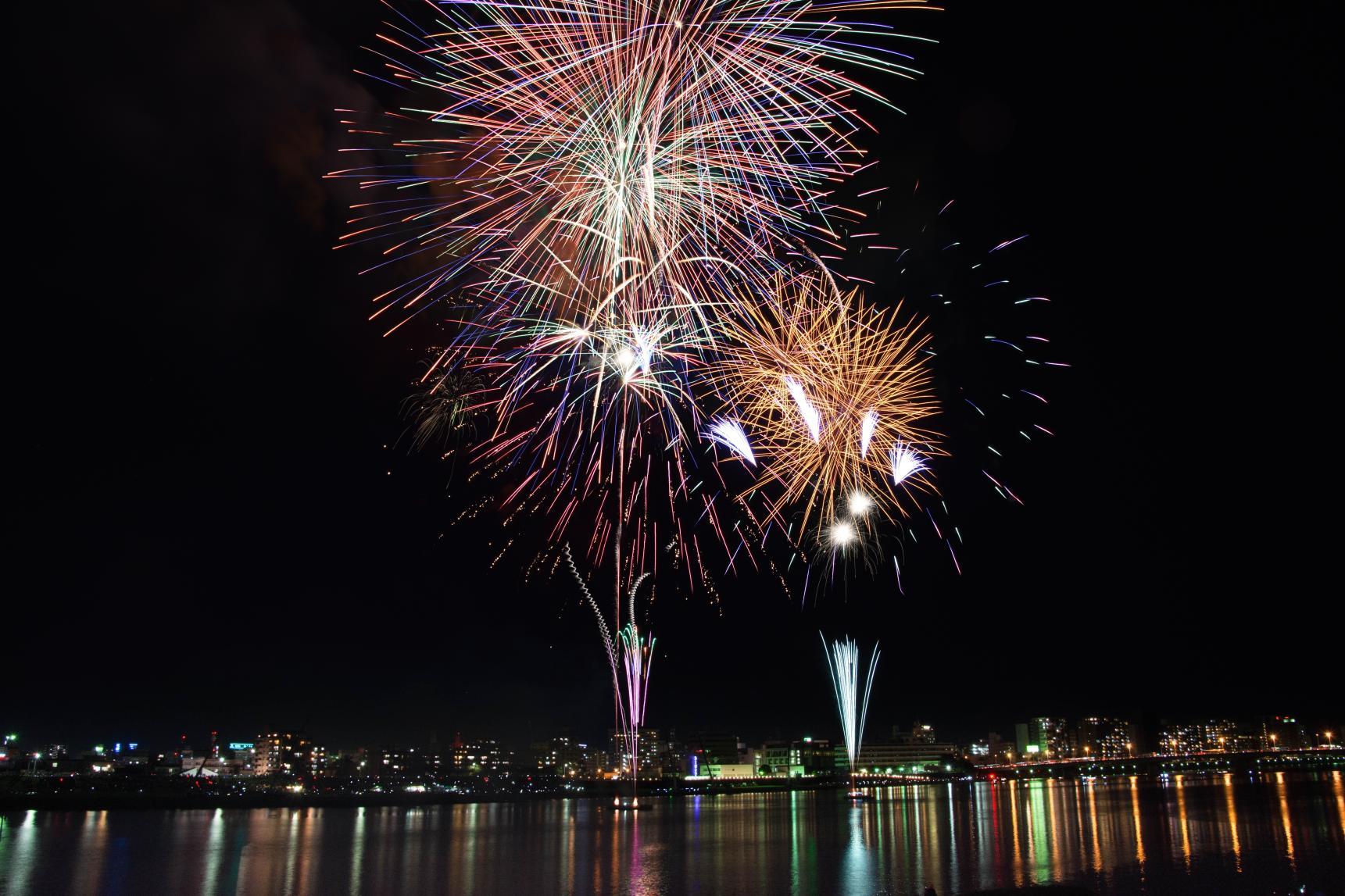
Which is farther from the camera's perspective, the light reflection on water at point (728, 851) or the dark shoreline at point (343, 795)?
the dark shoreline at point (343, 795)

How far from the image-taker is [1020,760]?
14625 cm

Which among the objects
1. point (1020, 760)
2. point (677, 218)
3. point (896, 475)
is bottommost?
point (1020, 760)

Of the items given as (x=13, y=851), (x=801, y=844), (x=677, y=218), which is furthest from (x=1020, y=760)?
(x=677, y=218)

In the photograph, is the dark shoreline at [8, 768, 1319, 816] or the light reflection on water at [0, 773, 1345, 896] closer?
the light reflection on water at [0, 773, 1345, 896]

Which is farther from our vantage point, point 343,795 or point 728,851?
point 343,795

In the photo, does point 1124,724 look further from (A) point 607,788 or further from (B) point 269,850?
(B) point 269,850

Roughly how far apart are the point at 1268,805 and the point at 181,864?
4640cm

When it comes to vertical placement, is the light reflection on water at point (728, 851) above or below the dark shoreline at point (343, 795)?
above

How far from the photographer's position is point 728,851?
97.3 feet

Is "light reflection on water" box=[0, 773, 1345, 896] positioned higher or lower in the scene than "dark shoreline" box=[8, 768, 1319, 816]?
higher

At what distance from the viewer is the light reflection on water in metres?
21.2

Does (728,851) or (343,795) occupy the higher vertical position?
(728,851)

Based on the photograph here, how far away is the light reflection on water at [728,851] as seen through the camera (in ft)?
69.5

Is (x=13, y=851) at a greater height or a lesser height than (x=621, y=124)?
lesser
